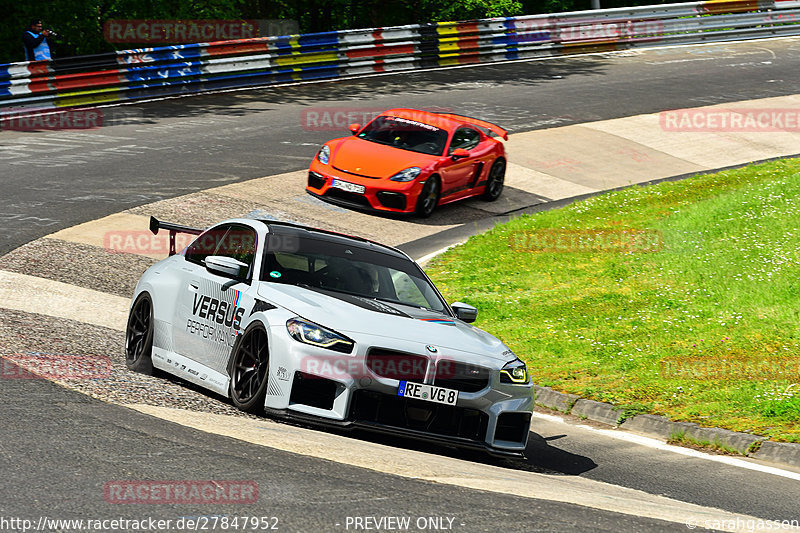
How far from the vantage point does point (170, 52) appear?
26.0 metres

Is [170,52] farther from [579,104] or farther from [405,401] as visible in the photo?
[405,401]

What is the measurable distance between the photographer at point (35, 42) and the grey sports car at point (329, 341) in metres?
16.6

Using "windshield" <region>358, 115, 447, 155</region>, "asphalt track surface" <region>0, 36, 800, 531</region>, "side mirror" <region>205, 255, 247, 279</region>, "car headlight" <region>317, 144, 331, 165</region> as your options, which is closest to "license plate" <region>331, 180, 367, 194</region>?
"car headlight" <region>317, 144, 331, 165</region>

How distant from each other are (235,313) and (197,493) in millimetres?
2870

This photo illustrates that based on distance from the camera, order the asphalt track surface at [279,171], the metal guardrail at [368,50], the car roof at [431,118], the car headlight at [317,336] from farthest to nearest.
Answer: the metal guardrail at [368,50]
the car roof at [431,118]
the car headlight at [317,336]
the asphalt track surface at [279,171]

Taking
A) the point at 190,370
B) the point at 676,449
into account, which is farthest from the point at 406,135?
the point at 190,370

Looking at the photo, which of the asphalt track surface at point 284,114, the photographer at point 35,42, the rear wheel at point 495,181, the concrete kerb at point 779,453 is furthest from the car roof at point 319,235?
the photographer at point 35,42

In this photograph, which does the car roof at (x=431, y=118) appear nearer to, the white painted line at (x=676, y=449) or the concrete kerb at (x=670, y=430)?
the concrete kerb at (x=670, y=430)

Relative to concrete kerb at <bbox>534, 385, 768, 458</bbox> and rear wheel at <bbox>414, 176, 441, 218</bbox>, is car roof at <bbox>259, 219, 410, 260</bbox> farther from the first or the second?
rear wheel at <bbox>414, 176, 441, 218</bbox>

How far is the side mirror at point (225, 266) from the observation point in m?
8.50

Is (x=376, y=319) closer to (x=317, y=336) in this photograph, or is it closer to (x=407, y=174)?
(x=317, y=336)

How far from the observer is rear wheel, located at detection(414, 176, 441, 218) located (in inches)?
734

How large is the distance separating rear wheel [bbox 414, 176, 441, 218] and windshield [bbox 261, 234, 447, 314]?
30.3 feet

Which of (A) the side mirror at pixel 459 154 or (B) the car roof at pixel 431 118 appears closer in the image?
(A) the side mirror at pixel 459 154
